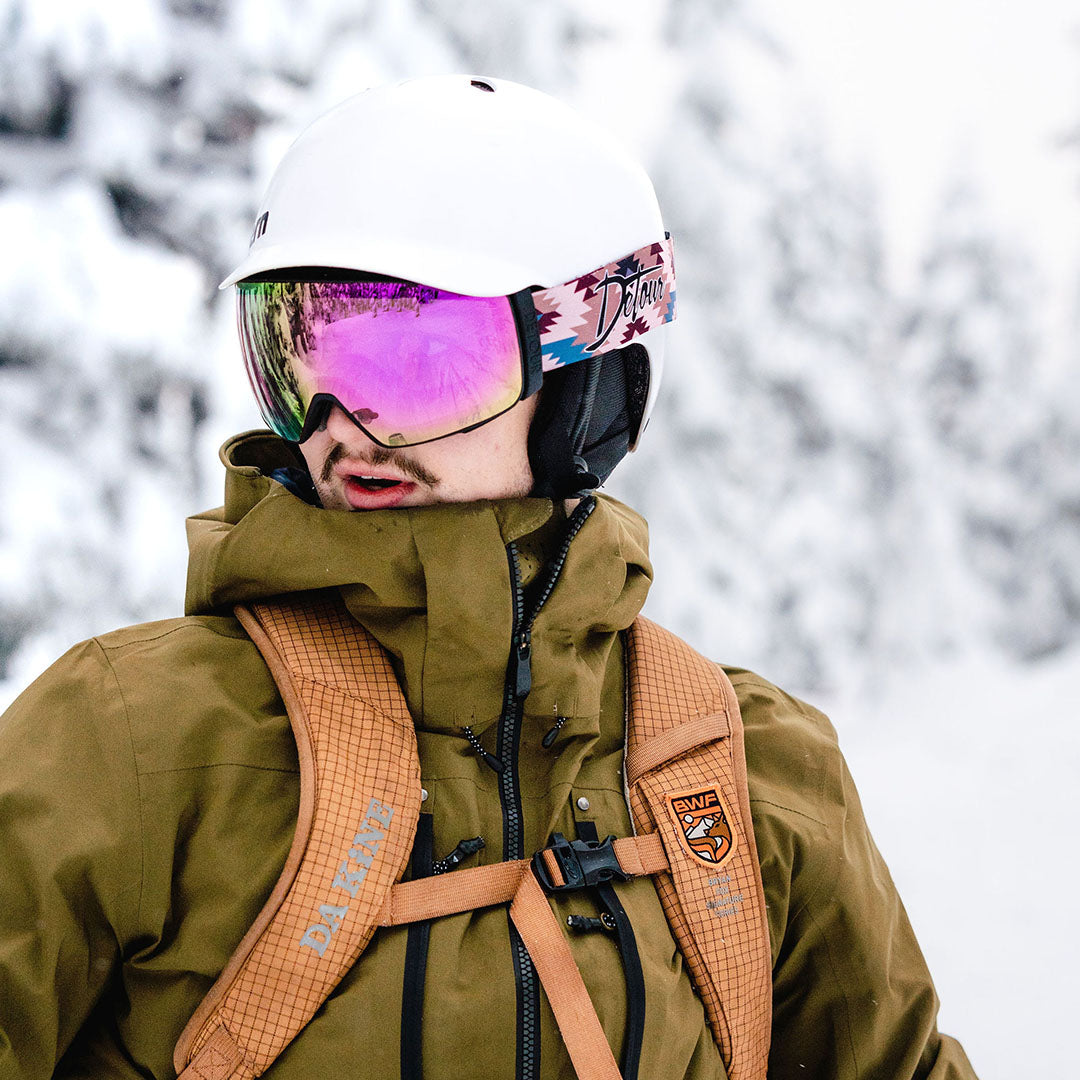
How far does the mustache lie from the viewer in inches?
57.1

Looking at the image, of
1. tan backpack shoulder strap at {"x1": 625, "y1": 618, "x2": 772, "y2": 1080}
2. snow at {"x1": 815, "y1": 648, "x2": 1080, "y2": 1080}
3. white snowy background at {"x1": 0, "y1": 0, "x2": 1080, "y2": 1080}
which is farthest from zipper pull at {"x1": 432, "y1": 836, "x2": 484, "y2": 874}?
snow at {"x1": 815, "y1": 648, "x2": 1080, "y2": 1080}

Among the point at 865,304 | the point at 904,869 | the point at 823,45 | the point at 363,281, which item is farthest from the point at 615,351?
the point at 823,45

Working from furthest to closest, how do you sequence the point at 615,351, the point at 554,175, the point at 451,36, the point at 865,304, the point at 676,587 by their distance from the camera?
the point at 865,304 → the point at 676,587 → the point at 451,36 → the point at 615,351 → the point at 554,175

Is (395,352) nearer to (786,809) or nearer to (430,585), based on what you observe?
(430,585)

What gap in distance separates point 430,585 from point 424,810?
Result: 27cm

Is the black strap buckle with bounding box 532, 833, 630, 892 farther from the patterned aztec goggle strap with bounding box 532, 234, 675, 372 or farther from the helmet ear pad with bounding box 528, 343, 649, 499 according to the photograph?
the patterned aztec goggle strap with bounding box 532, 234, 675, 372

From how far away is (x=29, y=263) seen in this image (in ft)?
9.05

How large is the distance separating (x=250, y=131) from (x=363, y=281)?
1948 millimetres

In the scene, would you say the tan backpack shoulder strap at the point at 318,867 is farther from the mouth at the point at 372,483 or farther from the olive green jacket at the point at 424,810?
the mouth at the point at 372,483

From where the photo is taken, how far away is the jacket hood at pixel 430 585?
1.37 metres

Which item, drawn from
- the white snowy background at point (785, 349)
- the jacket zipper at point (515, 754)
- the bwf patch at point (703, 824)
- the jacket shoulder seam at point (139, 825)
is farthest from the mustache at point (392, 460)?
the white snowy background at point (785, 349)

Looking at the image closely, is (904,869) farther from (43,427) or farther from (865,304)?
(43,427)

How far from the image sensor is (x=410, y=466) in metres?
1.46

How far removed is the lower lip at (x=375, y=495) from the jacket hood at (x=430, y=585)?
0.07 metres
